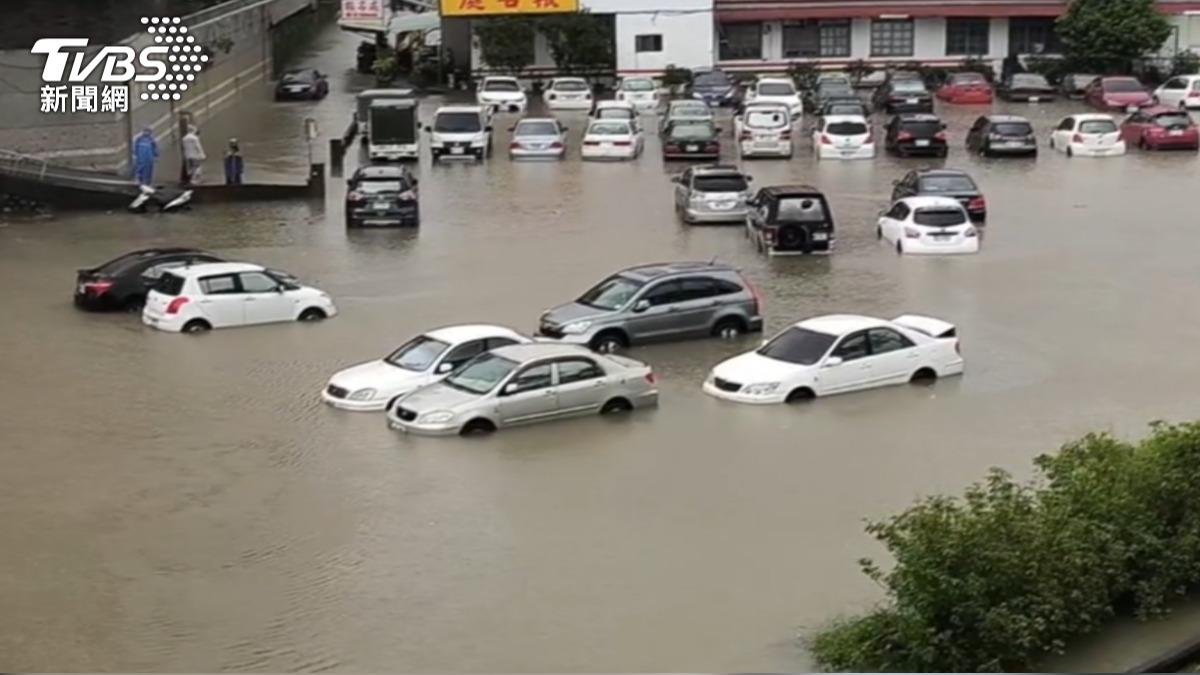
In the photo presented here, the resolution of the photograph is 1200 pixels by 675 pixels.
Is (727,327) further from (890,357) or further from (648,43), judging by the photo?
(648,43)

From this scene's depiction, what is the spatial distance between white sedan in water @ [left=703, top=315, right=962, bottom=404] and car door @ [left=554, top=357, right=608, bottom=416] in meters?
1.93

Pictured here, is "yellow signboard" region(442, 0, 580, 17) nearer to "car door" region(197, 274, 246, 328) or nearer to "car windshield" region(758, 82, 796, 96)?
"car windshield" region(758, 82, 796, 96)

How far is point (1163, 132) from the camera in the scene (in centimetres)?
5122

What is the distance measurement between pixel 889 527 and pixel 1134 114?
39.5 meters

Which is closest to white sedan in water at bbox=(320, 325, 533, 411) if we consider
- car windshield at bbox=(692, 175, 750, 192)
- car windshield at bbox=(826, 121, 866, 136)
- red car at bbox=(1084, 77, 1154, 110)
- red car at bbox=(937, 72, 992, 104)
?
car windshield at bbox=(692, 175, 750, 192)

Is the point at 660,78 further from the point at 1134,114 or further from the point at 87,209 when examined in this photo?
the point at 87,209

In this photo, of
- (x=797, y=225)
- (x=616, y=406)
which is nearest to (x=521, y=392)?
(x=616, y=406)

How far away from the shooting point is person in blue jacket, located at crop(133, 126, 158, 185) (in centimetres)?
4241

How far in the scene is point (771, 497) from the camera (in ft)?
71.3

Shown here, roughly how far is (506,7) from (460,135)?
61.5 feet

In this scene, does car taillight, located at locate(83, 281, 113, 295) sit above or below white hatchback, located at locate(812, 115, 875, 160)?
above

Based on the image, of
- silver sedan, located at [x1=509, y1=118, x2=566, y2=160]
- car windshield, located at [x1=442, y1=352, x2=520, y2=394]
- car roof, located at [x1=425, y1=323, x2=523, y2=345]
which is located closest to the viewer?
car windshield, located at [x1=442, y1=352, x2=520, y2=394]

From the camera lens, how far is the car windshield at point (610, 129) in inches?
1982

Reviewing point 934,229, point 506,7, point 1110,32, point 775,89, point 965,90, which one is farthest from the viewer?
point 506,7
